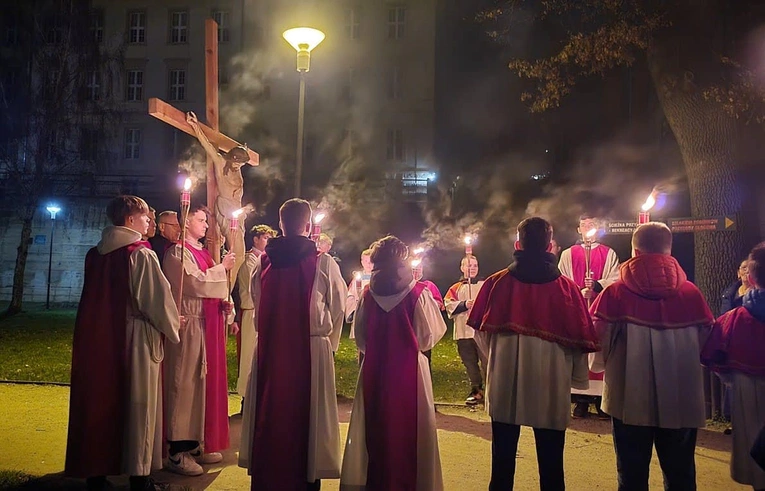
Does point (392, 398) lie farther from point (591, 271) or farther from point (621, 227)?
point (621, 227)

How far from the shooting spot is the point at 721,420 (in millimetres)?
7312

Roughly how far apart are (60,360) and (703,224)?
11277 mm

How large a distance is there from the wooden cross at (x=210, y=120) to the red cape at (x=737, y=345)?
14.4ft

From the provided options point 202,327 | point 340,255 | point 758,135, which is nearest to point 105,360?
point 202,327

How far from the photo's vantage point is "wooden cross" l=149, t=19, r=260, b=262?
234 inches

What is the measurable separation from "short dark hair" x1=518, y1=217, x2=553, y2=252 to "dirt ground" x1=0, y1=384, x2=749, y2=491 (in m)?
2.13

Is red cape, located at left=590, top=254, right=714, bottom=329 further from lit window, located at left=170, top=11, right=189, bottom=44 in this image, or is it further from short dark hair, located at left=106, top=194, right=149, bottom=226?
lit window, located at left=170, top=11, right=189, bottom=44

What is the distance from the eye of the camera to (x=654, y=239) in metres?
4.12

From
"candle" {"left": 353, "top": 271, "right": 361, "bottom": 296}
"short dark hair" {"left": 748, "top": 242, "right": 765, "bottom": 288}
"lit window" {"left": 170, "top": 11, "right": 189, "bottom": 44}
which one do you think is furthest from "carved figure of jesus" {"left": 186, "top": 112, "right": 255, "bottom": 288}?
"lit window" {"left": 170, "top": 11, "right": 189, "bottom": 44}

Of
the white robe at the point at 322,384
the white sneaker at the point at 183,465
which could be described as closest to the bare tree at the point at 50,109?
the white sneaker at the point at 183,465

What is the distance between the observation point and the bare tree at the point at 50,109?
21844 millimetres

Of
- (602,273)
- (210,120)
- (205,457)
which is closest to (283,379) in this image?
(205,457)

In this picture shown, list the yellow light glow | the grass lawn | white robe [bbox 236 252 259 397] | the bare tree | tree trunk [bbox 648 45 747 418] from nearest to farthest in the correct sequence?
white robe [bbox 236 252 259 397] < the yellow light glow < tree trunk [bbox 648 45 747 418] < the grass lawn < the bare tree

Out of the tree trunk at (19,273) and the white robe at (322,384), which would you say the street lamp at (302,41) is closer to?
the white robe at (322,384)
